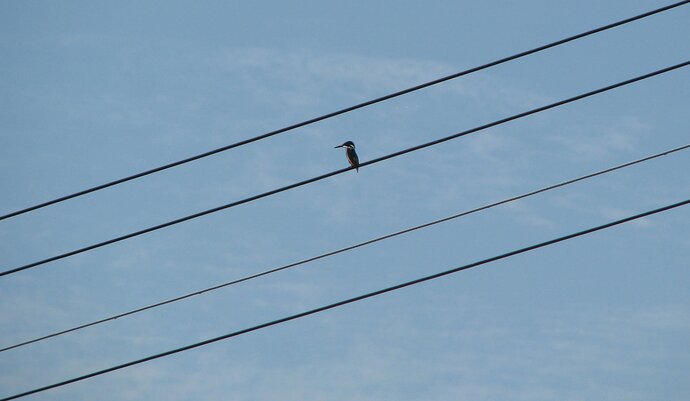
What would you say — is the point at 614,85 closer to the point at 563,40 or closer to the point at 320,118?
the point at 563,40

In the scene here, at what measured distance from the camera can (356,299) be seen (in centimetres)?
1185

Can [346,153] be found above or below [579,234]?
above

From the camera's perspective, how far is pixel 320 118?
12.3m

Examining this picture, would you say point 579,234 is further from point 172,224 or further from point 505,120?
point 172,224

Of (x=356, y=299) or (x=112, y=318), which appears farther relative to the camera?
(x=112, y=318)

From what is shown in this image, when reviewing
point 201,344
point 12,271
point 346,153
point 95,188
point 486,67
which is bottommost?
point 201,344

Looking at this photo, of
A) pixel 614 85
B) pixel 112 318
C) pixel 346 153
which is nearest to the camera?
pixel 614 85

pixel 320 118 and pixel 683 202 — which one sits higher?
pixel 320 118

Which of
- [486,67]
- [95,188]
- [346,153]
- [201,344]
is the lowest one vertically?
[201,344]

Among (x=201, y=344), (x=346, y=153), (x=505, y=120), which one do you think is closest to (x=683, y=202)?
(x=505, y=120)

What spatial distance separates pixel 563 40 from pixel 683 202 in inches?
85.6

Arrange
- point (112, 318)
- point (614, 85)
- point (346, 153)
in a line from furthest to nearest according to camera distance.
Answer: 1. point (346, 153)
2. point (112, 318)
3. point (614, 85)

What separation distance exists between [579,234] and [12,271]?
615cm

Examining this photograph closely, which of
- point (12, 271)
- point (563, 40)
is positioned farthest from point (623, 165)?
point (12, 271)
